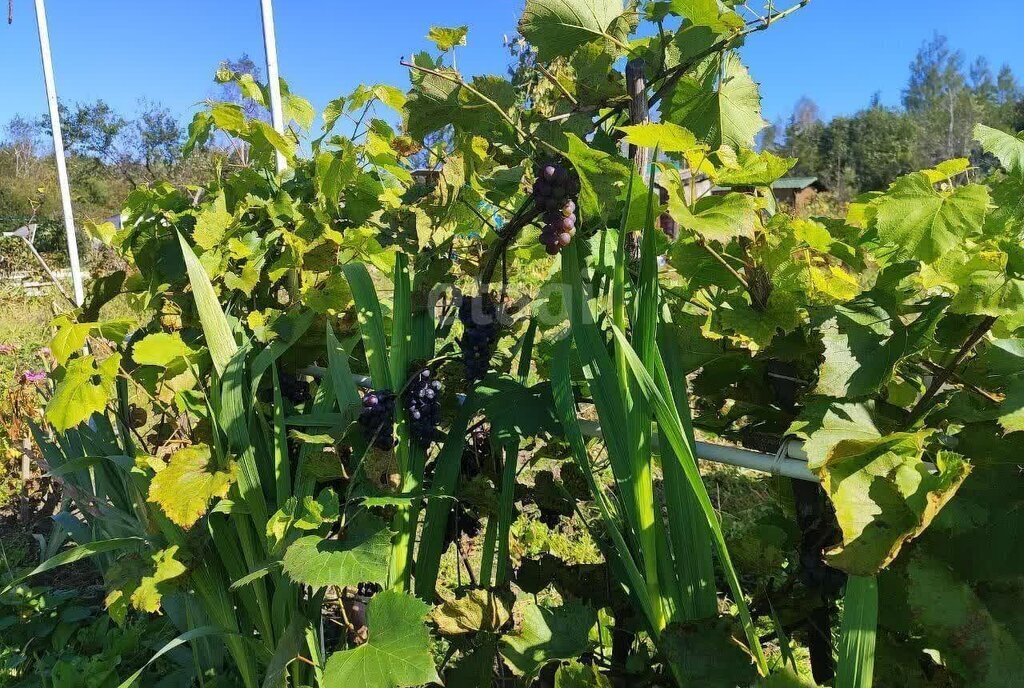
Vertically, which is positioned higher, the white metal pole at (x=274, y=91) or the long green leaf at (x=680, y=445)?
the white metal pole at (x=274, y=91)

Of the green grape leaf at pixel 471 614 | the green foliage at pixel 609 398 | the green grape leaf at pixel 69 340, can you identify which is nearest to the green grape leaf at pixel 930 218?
the green foliage at pixel 609 398

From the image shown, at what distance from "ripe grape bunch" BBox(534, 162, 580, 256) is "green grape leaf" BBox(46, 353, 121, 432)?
813mm

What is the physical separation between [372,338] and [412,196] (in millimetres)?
244

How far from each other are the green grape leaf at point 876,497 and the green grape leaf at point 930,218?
0.74 feet

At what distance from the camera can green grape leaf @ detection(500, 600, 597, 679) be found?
0.94 meters

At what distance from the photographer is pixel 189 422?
1.42 m

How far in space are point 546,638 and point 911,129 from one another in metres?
55.9

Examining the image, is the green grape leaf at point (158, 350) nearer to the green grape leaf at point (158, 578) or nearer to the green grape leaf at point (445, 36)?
the green grape leaf at point (158, 578)

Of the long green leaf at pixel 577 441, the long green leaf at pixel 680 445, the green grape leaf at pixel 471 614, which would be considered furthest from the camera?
the green grape leaf at pixel 471 614

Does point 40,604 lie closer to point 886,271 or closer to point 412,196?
point 412,196

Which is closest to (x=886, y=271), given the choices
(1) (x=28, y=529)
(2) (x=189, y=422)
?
(2) (x=189, y=422)

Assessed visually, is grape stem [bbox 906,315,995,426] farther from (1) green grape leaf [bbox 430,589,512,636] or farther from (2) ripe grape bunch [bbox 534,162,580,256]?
(1) green grape leaf [bbox 430,589,512,636]

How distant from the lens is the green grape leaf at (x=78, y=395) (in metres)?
1.19

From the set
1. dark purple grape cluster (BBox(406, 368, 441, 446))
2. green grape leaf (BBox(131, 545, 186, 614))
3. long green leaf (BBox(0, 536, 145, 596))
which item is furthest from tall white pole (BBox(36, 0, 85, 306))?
dark purple grape cluster (BBox(406, 368, 441, 446))
